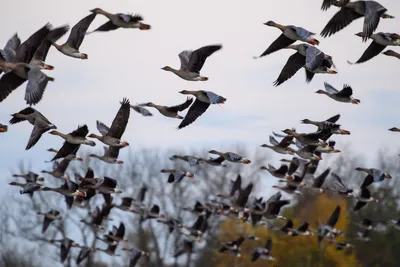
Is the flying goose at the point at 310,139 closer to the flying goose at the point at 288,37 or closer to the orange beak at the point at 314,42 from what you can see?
the flying goose at the point at 288,37

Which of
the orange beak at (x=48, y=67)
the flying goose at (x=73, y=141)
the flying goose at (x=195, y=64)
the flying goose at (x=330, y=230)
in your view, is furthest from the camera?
the flying goose at (x=330, y=230)

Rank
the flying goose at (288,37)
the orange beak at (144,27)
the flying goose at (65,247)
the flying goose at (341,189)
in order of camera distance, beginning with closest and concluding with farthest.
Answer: the orange beak at (144,27) → the flying goose at (288,37) → the flying goose at (341,189) → the flying goose at (65,247)

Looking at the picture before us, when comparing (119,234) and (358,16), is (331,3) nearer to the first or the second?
(358,16)

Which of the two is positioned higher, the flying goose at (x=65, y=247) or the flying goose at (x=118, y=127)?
the flying goose at (x=118, y=127)

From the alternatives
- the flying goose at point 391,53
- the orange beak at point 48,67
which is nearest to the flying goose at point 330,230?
the flying goose at point 391,53

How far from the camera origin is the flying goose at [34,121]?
21.2 metres

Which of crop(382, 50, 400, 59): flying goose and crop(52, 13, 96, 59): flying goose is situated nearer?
crop(52, 13, 96, 59): flying goose

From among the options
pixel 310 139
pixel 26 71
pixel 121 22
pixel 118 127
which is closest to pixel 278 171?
pixel 310 139

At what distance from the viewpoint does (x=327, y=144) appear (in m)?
23.8

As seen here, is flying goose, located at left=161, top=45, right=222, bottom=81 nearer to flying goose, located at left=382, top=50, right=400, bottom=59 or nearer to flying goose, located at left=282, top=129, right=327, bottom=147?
flying goose, located at left=282, top=129, right=327, bottom=147

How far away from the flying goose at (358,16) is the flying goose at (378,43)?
45 centimetres

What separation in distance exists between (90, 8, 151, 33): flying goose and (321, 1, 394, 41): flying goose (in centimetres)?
395

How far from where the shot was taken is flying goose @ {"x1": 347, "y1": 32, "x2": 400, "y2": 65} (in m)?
20.6

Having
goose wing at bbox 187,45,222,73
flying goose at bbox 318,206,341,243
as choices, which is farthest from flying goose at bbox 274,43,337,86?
flying goose at bbox 318,206,341,243
